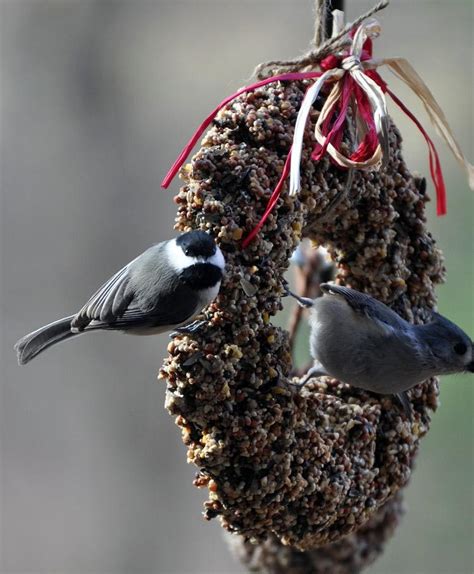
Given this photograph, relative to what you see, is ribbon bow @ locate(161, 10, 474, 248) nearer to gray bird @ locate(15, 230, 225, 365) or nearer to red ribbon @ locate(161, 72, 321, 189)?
red ribbon @ locate(161, 72, 321, 189)

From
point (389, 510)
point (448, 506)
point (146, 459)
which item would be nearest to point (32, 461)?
point (146, 459)

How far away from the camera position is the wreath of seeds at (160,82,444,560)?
202cm

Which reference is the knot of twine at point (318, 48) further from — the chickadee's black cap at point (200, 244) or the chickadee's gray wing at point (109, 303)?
the chickadee's gray wing at point (109, 303)

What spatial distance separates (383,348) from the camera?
237cm

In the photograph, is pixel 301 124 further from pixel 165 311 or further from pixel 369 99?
pixel 165 311

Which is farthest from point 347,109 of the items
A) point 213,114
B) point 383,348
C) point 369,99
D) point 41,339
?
point 41,339

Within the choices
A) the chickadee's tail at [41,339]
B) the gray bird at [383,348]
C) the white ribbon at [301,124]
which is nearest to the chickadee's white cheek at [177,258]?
the white ribbon at [301,124]

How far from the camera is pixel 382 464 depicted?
2.36 meters

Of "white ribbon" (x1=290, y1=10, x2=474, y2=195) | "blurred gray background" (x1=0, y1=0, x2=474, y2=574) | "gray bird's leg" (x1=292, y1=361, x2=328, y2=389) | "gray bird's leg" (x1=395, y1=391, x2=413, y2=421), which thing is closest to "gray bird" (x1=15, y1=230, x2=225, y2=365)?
"white ribbon" (x1=290, y1=10, x2=474, y2=195)

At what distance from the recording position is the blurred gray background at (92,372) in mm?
5426

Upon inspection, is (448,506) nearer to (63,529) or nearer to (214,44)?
(63,529)

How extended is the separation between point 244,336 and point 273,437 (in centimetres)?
26

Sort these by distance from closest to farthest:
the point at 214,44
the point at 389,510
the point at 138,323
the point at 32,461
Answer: the point at 138,323, the point at 389,510, the point at 32,461, the point at 214,44

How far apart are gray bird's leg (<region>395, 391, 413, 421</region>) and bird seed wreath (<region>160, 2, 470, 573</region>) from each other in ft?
0.08
